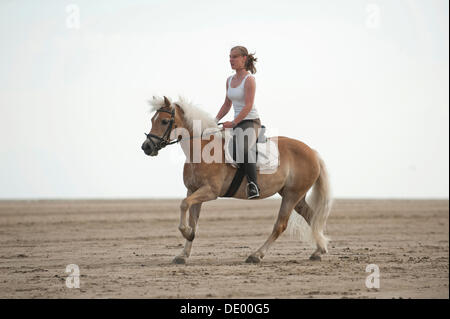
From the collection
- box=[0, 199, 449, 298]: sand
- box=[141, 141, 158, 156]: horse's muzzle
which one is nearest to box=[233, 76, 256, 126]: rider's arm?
box=[141, 141, 158, 156]: horse's muzzle

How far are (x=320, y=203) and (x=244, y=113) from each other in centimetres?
255

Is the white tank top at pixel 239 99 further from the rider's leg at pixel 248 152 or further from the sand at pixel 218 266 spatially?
the sand at pixel 218 266

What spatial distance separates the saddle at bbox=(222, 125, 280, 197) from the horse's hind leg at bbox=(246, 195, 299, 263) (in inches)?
26.7

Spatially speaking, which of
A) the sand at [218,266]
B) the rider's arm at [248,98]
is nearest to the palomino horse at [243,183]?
the rider's arm at [248,98]

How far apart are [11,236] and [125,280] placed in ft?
29.4

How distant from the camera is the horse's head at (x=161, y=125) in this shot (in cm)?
881

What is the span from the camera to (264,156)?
9773mm

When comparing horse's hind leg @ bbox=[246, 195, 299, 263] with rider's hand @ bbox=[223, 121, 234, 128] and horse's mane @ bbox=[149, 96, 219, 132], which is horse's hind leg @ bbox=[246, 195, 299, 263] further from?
horse's mane @ bbox=[149, 96, 219, 132]

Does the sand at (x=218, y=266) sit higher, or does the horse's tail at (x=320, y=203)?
the horse's tail at (x=320, y=203)

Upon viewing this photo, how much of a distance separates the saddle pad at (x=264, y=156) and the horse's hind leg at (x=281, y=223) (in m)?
0.69

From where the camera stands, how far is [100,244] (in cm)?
1361

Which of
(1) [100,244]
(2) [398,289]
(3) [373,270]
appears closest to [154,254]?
(1) [100,244]

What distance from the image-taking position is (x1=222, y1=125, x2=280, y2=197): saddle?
31.1 ft
